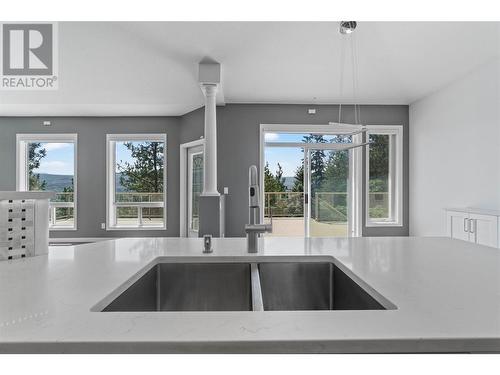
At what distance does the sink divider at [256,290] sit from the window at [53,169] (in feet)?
19.7

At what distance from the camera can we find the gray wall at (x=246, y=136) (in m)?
5.40

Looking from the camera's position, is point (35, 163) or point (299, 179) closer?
point (299, 179)

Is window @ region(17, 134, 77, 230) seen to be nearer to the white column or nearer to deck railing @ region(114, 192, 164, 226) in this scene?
deck railing @ region(114, 192, 164, 226)

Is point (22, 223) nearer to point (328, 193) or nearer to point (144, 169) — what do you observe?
point (328, 193)

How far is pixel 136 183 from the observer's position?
6203 millimetres

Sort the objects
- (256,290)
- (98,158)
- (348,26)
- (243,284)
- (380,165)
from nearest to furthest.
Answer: (256,290), (243,284), (348,26), (380,165), (98,158)

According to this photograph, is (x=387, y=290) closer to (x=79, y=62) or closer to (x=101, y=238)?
(x=79, y=62)

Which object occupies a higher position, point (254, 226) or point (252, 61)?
point (252, 61)

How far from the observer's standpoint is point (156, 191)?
6.18 metres

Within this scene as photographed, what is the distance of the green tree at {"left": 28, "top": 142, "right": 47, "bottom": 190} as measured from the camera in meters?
6.27

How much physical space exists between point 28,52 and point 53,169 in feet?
9.19

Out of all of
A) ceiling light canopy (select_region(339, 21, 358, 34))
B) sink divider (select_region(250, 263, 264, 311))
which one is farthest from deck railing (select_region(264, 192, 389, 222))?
sink divider (select_region(250, 263, 264, 311))

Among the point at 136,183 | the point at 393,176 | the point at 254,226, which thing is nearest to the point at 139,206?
the point at 136,183

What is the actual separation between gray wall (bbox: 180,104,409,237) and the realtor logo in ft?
8.76
